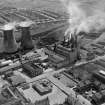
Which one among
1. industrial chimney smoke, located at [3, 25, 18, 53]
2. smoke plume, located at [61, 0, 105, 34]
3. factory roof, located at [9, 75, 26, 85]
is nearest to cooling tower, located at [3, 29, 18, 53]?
industrial chimney smoke, located at [3, 25, 18, 53]

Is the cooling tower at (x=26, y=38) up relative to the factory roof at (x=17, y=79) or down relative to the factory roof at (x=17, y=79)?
up

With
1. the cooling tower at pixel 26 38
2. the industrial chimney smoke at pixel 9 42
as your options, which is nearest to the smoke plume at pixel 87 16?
the cooling tower at pixel 26 38

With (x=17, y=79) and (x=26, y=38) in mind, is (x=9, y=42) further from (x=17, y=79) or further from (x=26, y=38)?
(x=17, y=79)

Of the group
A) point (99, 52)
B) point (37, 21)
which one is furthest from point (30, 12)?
point (99, 52)

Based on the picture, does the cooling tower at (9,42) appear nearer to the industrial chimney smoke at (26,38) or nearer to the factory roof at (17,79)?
the industrial chimney smoke at (26,38)

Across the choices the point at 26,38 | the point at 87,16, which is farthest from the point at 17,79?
the point at 87,16

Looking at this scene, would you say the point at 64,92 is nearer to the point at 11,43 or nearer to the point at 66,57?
the point at 66,57
